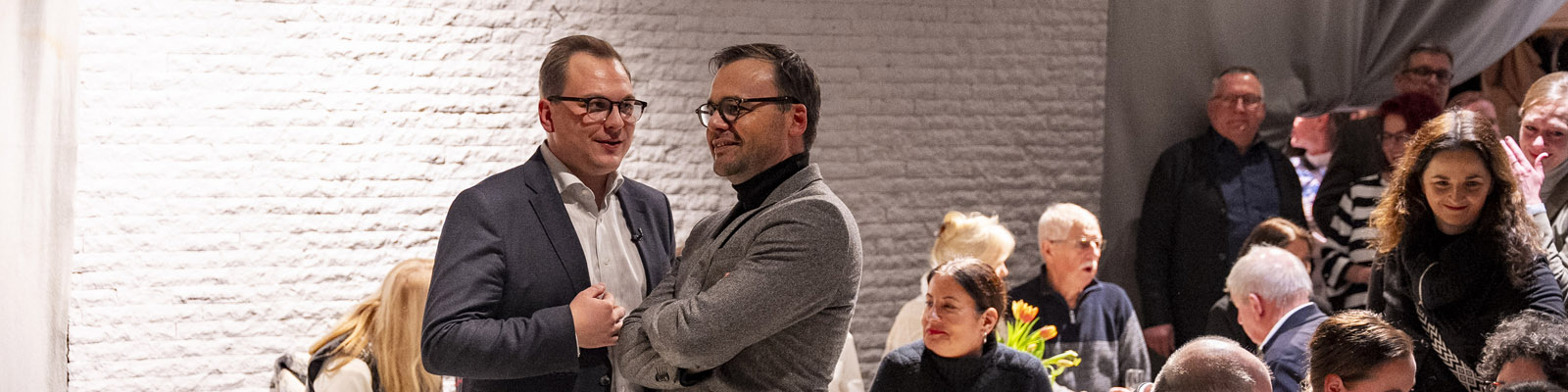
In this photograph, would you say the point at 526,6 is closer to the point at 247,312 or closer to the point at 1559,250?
the point at 247,312

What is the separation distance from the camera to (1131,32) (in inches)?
197

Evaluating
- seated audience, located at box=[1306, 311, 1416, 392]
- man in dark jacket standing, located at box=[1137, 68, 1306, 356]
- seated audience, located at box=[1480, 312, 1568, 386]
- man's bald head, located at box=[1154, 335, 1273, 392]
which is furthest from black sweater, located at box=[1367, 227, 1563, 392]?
man in dark jacket standing, located at box=[1137, 68, 1306, 356]

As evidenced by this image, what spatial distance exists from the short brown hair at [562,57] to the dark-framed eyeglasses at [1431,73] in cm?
306

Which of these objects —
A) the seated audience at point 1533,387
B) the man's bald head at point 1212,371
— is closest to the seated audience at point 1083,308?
the seated audience at point 1533,387

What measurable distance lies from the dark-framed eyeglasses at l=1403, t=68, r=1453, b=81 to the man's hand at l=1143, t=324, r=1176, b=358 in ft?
3.83

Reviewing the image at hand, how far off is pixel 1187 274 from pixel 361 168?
2827 millimetres

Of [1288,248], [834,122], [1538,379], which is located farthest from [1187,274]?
[1538,379]

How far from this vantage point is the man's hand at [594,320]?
71.6 inches

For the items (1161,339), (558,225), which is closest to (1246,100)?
Result: (1161,339)

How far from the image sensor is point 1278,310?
333cm

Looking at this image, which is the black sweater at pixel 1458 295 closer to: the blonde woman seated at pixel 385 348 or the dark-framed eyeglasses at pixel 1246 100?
the dark-framed eyeglasses at pixel 1246 100

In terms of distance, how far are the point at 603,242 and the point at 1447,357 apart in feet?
7.11

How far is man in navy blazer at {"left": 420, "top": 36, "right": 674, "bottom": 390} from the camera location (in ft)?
6.01

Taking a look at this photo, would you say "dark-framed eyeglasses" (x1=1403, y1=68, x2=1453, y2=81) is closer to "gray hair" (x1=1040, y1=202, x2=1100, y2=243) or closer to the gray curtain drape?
the gray curtain drape
